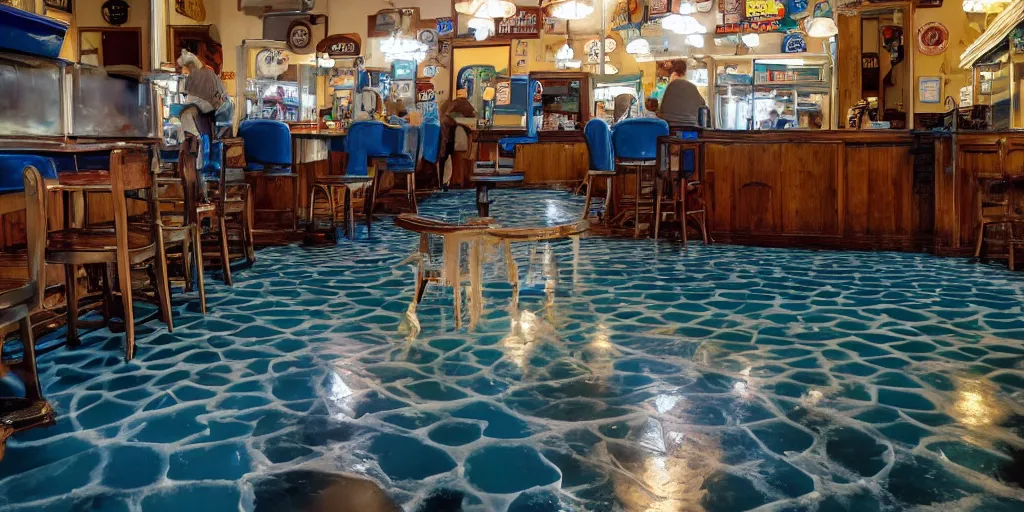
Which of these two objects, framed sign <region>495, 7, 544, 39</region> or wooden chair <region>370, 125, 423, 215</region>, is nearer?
wooden chair <region>370, 125, 423, 215</region>

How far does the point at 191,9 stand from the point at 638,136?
1069 cm

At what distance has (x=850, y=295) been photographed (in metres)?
4.93

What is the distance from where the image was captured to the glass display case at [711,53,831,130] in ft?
43.4

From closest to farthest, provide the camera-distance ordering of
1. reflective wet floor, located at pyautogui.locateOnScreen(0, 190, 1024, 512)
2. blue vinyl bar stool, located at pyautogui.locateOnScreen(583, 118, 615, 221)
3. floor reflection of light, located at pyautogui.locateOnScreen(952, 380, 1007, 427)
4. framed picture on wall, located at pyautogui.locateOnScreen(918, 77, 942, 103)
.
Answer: reflective wet floor, located at pyautogui.locateOnScreen(0, 190, 1024, 512), floor reflection of light, located at pyautogui.locateOnScreen(952, 380, 1007, 427), blue vinyl bar stool, located at pyautogui.locateOnScreen(583, 118, 615, 221), framed picture on wall, located at pyautogui.locateOnScreen(918, 77, 942, 103)

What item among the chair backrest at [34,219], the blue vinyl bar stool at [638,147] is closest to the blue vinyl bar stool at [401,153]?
the blue vinyl bar stool at [638,147]

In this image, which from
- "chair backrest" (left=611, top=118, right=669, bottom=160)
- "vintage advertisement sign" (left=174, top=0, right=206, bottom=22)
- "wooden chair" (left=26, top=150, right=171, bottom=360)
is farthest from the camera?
"vintage advertisement sign" (left=174, top=0, right=206, bottom=22)

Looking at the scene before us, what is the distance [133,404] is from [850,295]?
4026 millimetres

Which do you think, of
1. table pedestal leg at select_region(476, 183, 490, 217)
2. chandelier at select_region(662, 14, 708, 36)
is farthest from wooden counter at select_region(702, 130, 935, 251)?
chandelier at select_region(662, 14, 708, 36)

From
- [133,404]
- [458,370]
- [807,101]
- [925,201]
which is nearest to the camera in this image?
[133,404]

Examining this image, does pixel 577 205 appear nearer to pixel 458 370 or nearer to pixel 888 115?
pixel 888 115

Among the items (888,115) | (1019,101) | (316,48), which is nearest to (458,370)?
(1019,101)

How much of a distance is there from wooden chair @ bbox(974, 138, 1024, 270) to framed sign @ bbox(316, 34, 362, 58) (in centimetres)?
1177

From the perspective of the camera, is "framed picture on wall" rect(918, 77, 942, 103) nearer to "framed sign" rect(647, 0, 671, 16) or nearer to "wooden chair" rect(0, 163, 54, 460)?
"framed sign" rect(647, 0, 671, 16)

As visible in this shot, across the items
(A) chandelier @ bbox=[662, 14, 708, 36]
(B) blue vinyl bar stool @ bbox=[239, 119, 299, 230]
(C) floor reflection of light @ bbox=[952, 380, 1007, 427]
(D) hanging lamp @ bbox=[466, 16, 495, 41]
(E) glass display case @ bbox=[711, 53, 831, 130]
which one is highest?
(D) hanging lamp @ bbox=[466, 16, 495, 41]
